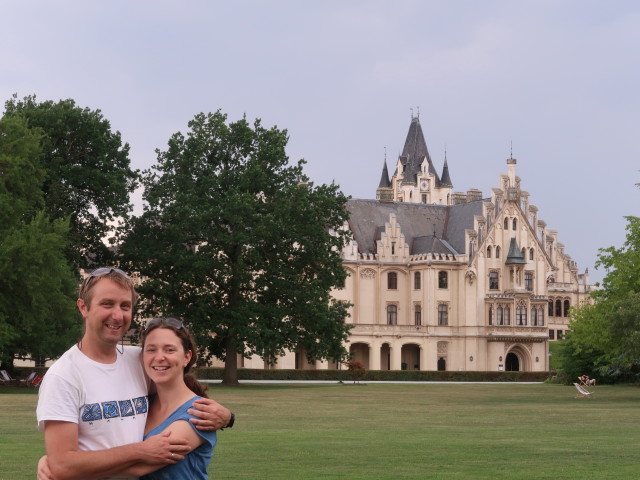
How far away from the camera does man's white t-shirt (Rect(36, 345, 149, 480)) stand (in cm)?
599

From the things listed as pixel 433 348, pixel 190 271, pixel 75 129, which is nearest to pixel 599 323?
pixel 190 271

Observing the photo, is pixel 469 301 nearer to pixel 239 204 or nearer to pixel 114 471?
pixel 239 204

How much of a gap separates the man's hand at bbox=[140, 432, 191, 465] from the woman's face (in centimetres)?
32

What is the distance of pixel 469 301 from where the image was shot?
4373 inches

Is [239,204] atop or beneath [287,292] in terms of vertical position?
atop

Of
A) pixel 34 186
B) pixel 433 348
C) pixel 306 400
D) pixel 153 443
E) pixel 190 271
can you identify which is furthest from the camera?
pixel 433 348

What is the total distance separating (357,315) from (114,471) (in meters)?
104

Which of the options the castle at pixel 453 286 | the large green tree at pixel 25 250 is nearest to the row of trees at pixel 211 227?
the large green tree at pixel 25 250

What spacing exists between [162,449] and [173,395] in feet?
1.20

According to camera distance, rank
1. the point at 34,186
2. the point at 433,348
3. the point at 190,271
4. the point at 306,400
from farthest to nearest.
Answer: the point at 433,348, the point at 190,271, the point at 34,186, the point at 306,400

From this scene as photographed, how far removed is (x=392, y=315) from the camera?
111938mm

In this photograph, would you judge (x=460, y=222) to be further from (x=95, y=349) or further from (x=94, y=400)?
(x=94, y=400)

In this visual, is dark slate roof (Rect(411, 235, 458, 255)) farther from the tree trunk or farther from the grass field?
the grass field

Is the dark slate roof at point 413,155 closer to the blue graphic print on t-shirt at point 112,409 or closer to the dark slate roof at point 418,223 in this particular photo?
the dark slate roof at point 418,223
